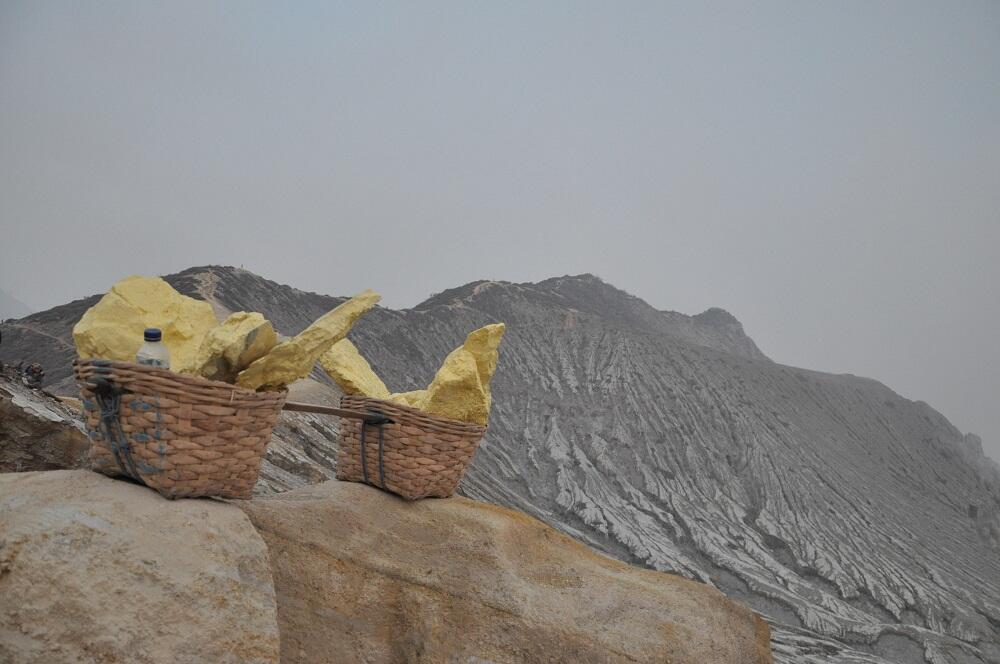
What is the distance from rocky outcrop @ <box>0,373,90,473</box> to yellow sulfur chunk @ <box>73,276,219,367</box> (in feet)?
4.69

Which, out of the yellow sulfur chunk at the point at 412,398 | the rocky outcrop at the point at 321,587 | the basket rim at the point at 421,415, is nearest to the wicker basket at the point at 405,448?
the basket rim at the point at 421,415

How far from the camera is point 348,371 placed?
11.5ft

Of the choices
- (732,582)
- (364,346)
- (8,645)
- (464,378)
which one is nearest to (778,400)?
(732,582)

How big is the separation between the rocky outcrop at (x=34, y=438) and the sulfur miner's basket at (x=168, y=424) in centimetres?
150

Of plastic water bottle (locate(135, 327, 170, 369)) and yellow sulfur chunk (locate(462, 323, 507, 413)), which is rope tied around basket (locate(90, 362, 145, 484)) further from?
yellow sulfur chunk (locate(462, 323, 507, 413))

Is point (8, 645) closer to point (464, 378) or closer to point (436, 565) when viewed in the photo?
point (436, 565)

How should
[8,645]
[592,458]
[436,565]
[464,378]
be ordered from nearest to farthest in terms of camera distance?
1. [8,645]
2. [436,565]
3. [464,378]
4. [592,458]

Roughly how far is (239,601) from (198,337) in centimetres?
104

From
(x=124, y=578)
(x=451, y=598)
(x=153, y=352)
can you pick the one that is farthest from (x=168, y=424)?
(x=451, y=598)

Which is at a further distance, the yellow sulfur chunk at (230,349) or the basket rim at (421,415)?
the basket rim at (421,415)

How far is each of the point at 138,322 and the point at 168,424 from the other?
49 cm

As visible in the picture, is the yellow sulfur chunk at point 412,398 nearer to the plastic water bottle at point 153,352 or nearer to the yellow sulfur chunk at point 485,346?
the yellow sulfur chunk at point 485,346

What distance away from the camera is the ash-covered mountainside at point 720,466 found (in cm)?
1689

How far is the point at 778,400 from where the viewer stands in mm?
29219
